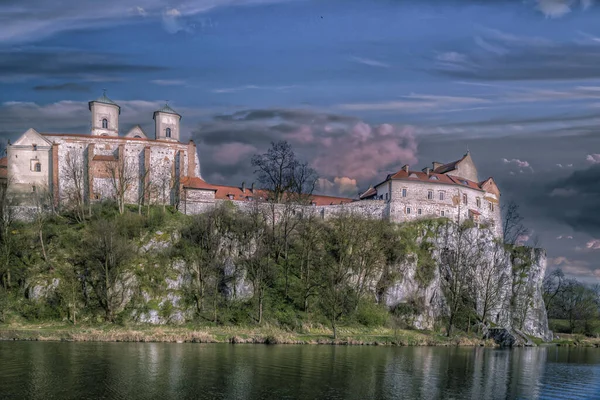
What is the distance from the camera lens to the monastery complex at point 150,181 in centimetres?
6519

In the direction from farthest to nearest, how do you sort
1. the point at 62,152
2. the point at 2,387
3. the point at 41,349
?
the point at 62,152
the point at 41,349
the point at 2,387

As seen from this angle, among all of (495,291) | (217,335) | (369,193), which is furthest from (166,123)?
(495,291)

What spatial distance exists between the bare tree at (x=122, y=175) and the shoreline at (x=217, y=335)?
794 inches

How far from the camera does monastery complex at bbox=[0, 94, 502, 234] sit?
214 ft

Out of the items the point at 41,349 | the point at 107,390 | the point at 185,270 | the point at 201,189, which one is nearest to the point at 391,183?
the point at 201,189

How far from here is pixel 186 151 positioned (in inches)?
2756

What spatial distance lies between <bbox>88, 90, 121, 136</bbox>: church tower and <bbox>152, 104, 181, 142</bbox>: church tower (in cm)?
542

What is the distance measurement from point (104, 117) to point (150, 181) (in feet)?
47.7

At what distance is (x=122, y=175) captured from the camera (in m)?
63.6

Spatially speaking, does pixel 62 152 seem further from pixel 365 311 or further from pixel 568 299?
pixel 568 299

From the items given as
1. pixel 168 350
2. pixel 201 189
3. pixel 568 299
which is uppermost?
pixel 201 189

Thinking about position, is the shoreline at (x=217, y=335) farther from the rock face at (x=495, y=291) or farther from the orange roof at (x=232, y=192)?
the orange roof at (x=232, y=192)

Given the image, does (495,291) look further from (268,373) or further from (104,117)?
(104,117)

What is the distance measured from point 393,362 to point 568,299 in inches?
2425
